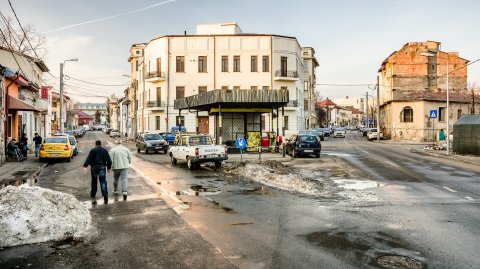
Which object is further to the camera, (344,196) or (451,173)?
(451,173)

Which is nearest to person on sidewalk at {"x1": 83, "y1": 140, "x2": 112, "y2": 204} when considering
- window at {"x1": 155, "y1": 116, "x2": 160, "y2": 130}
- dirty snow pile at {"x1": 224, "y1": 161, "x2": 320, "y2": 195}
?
dirty snow pile at {"x1": 224, "y1": 161, "x2": 320, "y2": 195}

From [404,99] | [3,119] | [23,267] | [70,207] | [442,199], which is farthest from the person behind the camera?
[404,99]

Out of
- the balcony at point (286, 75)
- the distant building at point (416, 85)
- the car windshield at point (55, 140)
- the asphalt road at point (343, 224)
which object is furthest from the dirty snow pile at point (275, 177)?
the distant building at point (416, 85)

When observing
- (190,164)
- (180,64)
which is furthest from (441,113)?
(190,164)

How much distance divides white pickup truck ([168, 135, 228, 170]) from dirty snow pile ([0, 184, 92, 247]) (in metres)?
11.6

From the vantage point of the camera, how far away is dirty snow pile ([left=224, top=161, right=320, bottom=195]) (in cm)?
1438

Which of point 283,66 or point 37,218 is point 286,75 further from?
point 37,218

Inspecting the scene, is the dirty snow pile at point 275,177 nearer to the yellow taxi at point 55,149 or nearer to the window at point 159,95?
the yellow taxi at point 55,149

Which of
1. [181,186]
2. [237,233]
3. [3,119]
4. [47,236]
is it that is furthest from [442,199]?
[3,119]

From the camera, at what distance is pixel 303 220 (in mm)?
9445

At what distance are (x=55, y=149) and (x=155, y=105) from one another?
28750 millimetres

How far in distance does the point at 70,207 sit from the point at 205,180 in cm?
801

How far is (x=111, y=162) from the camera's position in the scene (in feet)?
41.5

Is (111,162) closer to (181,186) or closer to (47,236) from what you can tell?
(181,186)
